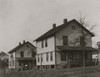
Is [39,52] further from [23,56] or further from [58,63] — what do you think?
[23,56]

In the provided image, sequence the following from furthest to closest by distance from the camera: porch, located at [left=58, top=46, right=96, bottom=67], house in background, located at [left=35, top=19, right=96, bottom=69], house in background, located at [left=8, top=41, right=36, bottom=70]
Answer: house in background, located at [left=8, top=41, right=36, bottom=70] < house in background, located at [left=35, top=19, right=96, bottom=69] < porch, located at [left=58, top=46, right=96, bottom=67]

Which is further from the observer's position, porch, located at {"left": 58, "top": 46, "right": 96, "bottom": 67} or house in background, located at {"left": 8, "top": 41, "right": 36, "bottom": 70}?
house in background, located at {"left": 8, "top": 41, "right": 36, "bottom": 70}

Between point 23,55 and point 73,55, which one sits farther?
point 23,55

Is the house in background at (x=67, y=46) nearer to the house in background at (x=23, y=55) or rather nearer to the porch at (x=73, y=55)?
the porch at (x=73, y=55)

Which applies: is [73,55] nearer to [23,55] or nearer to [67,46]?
[67,46]

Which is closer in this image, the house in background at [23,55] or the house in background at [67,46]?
the house in background at [67,46]

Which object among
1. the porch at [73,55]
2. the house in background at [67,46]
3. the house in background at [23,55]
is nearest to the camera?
the porch at [73,55]

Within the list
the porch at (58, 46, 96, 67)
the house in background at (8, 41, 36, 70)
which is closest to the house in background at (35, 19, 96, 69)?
the porch at (58, 46, 96, 67)

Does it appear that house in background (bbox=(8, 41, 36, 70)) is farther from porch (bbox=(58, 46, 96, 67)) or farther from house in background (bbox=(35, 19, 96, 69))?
porch (bbox=(58, 46, 96, 67))

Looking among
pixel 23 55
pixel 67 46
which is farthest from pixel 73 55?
pixel 23 55

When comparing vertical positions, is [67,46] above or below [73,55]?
above

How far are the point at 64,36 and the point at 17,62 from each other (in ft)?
99.1

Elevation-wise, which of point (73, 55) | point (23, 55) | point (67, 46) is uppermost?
point (67, 46)

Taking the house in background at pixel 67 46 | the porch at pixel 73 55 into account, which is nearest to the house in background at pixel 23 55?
the house in background at pixel 67 46
